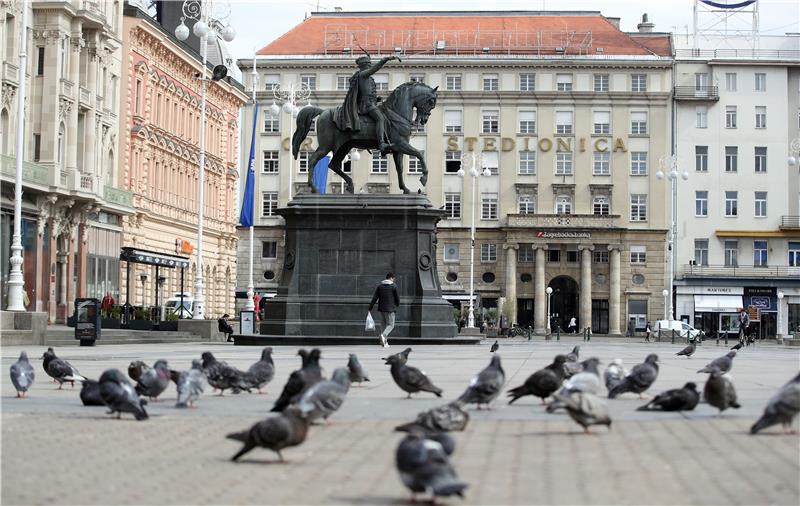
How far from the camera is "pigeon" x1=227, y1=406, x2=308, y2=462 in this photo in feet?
35.3

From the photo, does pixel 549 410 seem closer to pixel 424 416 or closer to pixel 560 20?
pixel 424 416

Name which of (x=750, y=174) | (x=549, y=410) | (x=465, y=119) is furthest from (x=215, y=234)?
(x=549, y=410)

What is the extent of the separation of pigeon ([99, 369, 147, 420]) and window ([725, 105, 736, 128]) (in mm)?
95660

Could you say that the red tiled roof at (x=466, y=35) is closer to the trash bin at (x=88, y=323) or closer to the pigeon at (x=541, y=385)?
the trash bin at (x=88, y=323)

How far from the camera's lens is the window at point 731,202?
105 metres

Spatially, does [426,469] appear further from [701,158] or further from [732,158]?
[732,158]

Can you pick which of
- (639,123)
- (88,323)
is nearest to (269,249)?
(639,123)

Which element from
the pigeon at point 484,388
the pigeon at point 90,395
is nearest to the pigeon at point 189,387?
the pigeon at point 90,395

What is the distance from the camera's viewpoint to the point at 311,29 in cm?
10969

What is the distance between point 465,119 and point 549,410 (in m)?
92.8

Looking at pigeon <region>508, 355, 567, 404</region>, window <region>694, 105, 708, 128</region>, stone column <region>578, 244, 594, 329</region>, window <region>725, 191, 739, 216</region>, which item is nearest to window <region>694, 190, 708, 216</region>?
window <region>725, 191, 739, 216</region>

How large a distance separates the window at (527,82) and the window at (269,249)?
860 inches

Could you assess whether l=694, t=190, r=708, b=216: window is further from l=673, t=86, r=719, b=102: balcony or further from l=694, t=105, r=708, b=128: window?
l=673, t=86, r=719, b=102: balcony

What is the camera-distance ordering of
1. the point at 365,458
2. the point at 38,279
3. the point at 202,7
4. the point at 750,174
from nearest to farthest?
the point at 365,458, the point at 202,7, the point at 38,279, the point at 750,174
